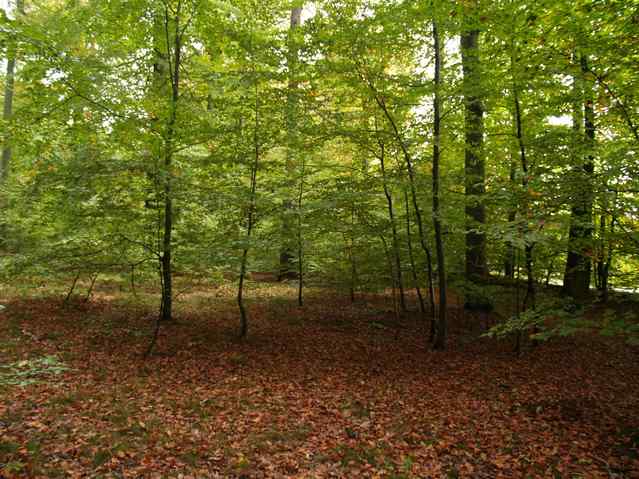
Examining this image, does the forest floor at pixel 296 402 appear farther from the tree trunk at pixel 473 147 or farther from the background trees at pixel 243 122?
the tree trunk at pixel 473 147

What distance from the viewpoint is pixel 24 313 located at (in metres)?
9.98

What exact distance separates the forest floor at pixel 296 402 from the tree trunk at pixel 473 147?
2.31 m

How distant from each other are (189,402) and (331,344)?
4529 mm

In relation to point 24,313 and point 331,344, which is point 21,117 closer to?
point 24,313

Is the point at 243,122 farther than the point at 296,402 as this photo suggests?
Yes

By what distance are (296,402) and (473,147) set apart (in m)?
7.19

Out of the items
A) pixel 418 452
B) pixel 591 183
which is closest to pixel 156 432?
pixel 418 452

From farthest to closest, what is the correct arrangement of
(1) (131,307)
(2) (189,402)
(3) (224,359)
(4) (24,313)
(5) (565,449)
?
1. (1) (131,307)
2. (4) (24,313)
3. (3) (224,359)
4. (2) (189,402)
5. (5) (565,449)

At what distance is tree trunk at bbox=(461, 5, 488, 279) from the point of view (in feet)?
25.0

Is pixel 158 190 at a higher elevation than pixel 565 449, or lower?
higher

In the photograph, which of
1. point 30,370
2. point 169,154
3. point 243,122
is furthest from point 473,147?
point 30,370

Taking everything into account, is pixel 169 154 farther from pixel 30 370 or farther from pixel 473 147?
pixel 473 147

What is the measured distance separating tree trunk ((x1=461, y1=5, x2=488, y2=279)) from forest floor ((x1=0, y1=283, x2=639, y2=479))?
231cm

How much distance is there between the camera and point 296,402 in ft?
22.2
